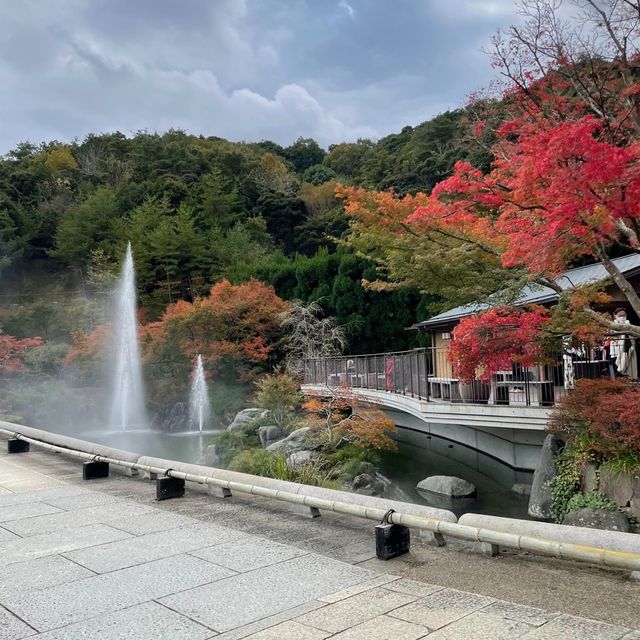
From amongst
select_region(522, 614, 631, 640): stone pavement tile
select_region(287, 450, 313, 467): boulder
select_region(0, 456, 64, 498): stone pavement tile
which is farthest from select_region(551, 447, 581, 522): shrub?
Answer: select_region(0, 456, 64, 498): stone pavement tile

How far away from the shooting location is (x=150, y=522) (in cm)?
595

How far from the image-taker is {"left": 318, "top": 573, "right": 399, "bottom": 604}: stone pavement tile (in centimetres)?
377

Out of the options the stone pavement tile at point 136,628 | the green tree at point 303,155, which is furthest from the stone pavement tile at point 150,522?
the green tree at point 303,155

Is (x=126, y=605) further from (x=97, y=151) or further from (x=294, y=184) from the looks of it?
(x=97, y=151)

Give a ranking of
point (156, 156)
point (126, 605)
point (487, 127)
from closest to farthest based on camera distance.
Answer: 1. point (126, 605)
2. point (487, 127)
3. point (156, 156)

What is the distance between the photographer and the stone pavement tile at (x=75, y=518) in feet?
19.6

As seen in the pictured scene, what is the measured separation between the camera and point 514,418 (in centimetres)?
1186

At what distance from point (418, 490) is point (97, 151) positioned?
62.9m

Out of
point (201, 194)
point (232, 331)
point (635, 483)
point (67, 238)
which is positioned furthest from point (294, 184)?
point (635, 483)

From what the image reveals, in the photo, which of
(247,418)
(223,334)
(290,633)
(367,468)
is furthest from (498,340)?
(223,334)

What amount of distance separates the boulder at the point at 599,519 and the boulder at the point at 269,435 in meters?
11.3

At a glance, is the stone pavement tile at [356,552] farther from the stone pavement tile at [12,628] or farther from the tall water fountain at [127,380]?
the tall water fountain at [127,380]

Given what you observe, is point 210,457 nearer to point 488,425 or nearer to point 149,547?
point 488,425

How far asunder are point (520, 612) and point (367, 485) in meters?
10.1
